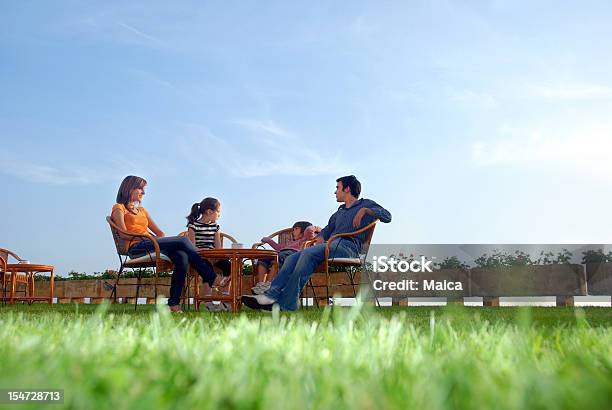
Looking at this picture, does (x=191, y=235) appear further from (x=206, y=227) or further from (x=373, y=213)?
(x=373, y=213)

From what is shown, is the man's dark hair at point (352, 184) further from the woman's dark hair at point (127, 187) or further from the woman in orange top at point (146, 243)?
the woman's dark hair at point (127, 187)

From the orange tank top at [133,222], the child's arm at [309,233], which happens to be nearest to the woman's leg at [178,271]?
the orange tank top at [133,222]

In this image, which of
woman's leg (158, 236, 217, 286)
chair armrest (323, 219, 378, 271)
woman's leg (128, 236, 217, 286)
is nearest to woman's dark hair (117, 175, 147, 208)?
woman's leg (128, 236, 217, 286)

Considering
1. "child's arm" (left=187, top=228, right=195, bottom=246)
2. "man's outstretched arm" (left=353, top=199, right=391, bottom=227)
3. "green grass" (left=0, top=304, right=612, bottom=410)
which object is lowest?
"green grass" (left=0, top=304, right=612, bottom=410)

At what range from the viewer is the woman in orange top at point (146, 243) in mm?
6000

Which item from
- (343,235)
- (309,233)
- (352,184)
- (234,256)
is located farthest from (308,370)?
(309,233)

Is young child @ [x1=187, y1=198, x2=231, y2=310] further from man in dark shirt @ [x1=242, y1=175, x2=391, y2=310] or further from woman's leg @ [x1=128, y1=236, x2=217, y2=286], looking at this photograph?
man in dark shirt @ [x1=242, y1=175, x2=391, y2=310]

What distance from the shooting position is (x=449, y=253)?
1059 centimetres

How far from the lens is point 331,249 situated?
19.8ft

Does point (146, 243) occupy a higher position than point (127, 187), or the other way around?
point (127, 187)

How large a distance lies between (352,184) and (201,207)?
71.4 inches

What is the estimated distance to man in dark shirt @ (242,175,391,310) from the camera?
538 cm

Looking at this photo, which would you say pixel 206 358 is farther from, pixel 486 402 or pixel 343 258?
pixel 343 258

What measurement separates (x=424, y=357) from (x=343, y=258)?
4.77 meters
